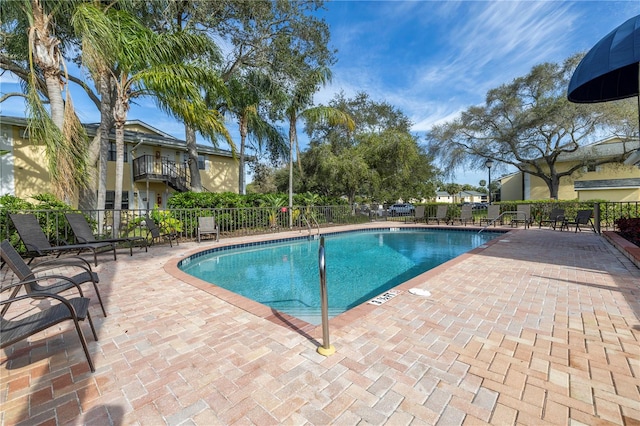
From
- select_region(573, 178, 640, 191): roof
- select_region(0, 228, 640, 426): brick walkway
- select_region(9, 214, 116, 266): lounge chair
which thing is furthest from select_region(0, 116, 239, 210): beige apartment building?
select_region(573, 178, 640, 191): roof

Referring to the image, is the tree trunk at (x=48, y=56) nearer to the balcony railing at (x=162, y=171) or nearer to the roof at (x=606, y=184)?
the balcony railing at (x=162, y=171)

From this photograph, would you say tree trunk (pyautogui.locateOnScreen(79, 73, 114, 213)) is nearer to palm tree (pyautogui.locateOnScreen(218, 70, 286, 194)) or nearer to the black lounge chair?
palm tree (pyautogui.locateOnScreen(218, 70, 286, 194))

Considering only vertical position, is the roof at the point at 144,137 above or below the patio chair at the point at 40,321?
above

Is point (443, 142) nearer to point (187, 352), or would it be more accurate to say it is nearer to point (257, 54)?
point (257, 54)

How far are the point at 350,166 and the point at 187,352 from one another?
1333 cm

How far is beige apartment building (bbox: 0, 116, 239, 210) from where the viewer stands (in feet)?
39.2

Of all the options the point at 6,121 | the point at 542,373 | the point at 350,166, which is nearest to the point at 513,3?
the point at 350,166

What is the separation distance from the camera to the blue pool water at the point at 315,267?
475 centimetres

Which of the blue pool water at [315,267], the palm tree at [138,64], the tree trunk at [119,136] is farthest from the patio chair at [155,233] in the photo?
the blue pool water at [315,267]

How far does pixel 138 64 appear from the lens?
25.0 ft

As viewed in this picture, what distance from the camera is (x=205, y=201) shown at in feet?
35.8

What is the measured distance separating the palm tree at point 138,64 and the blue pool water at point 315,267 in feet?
12.9

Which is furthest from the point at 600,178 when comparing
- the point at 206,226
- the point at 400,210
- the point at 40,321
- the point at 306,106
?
the point at 40,321

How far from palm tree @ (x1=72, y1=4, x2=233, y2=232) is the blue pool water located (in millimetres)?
3928
